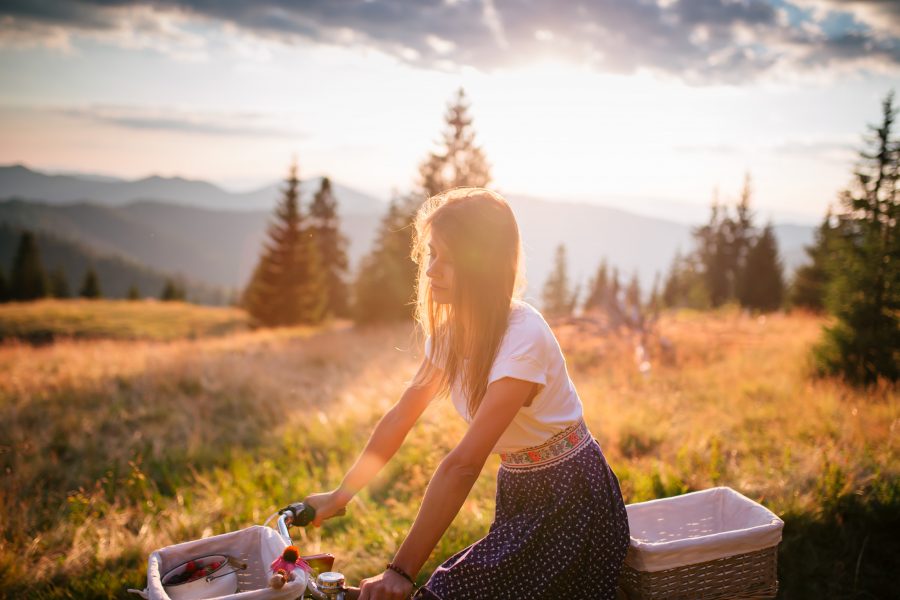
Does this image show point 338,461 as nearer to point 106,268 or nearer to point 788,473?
point 788,473

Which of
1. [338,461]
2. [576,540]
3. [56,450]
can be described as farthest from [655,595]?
[56,450]

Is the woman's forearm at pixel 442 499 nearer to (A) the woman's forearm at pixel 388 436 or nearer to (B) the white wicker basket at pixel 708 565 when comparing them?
(A) the woman's forearm at pixel 388 436

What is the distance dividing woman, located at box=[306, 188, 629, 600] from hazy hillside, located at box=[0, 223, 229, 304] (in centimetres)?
16859

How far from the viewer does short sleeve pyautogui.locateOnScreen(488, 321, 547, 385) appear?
6.70 ft

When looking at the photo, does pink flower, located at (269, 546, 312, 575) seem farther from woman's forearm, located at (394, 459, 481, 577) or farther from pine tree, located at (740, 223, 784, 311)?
pine tree, located at (740, 223, 784, 311)

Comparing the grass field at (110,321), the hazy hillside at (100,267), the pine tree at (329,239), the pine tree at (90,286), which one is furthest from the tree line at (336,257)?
the hazy hillside at (100,267)

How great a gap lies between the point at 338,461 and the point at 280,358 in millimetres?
7076

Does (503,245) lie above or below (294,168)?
below

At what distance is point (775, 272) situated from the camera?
39.1m

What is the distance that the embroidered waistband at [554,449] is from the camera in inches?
91.4

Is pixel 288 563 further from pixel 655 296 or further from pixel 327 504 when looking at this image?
pixel 655 296

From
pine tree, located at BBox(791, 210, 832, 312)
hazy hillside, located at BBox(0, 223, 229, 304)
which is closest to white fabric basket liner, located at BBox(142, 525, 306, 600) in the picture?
pine tree, located at BBox(791, 210, 832, 312)

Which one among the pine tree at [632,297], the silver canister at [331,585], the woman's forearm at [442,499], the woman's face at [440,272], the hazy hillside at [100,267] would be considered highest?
the woman's face at [440,272]

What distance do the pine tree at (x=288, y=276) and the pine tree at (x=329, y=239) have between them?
550 centimetres
